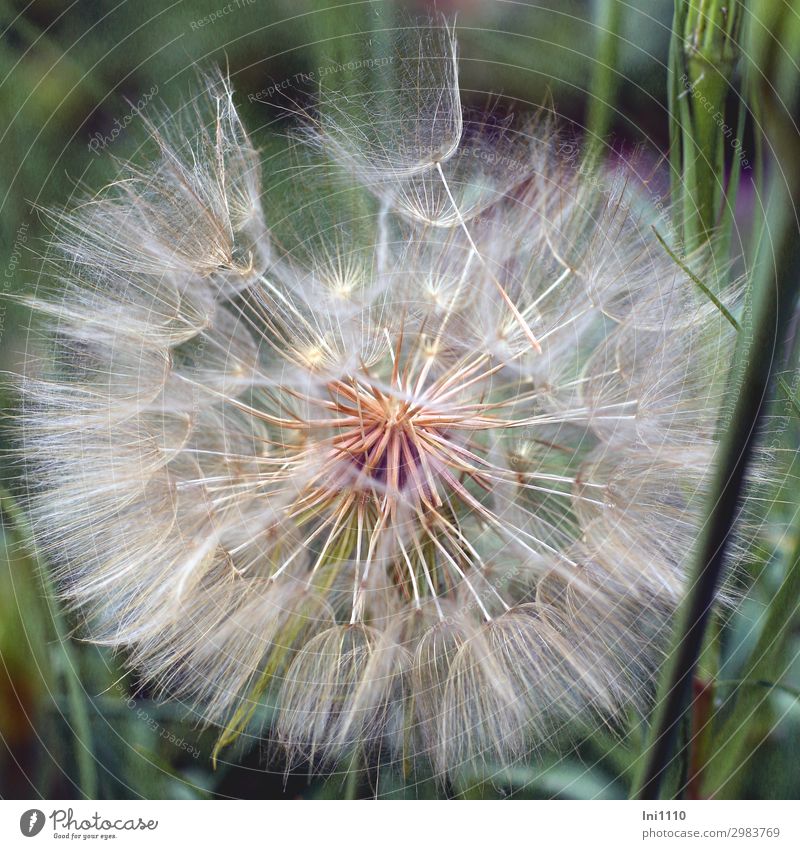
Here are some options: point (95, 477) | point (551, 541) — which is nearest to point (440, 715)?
point (551, 541)

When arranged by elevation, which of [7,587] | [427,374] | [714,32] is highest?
[714,32]

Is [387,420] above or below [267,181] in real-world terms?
below

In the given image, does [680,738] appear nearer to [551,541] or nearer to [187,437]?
[551,541]

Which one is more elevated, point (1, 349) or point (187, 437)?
point (1, 349)
